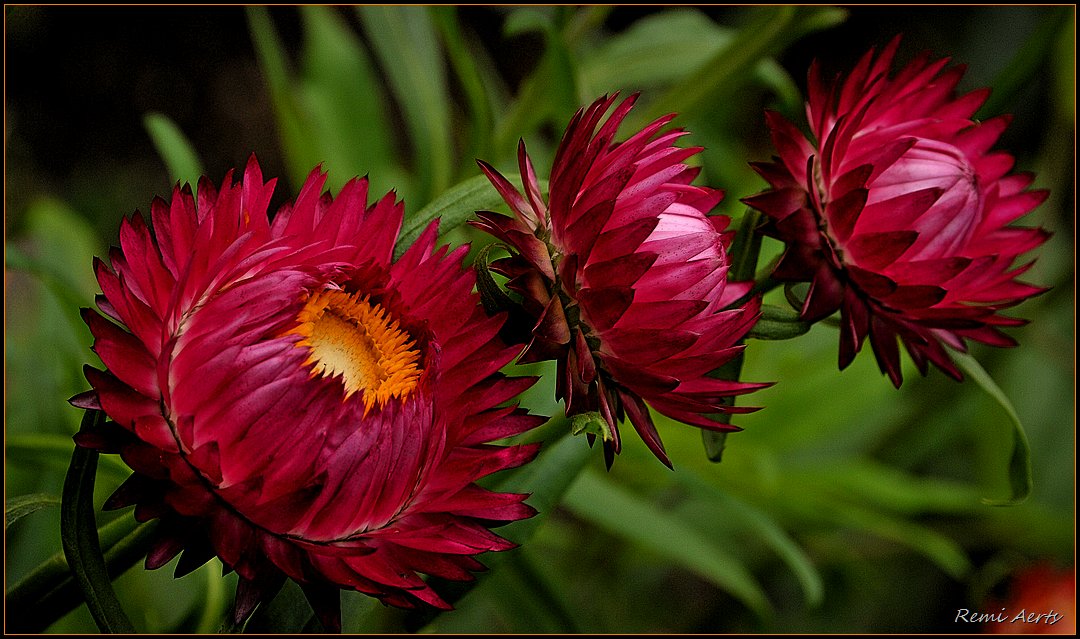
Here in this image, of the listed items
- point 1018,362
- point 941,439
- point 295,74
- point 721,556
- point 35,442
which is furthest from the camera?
point 295,74

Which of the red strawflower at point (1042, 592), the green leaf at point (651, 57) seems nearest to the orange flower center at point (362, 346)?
the green leaf at point (651, 57)

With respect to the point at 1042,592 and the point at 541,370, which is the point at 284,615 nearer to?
the point at 541,370

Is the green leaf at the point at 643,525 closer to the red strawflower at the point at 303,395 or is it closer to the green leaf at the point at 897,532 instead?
the green leaf at the point at 897,532

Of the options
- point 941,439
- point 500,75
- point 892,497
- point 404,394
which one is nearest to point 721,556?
point 892,497

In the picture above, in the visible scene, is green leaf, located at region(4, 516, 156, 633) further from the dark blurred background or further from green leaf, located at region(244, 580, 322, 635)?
the dark blurred background

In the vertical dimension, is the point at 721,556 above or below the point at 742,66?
below

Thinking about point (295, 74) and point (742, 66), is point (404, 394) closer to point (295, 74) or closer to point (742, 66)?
point (742, 66)
